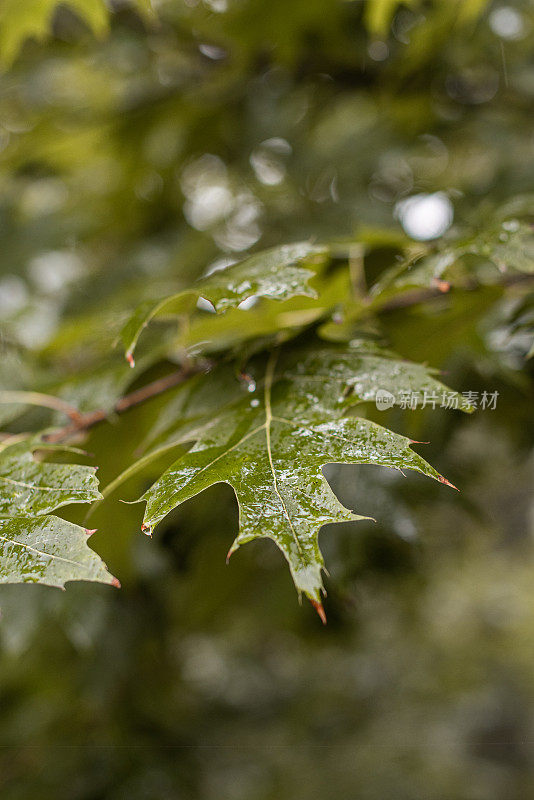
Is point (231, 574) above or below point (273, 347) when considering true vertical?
below

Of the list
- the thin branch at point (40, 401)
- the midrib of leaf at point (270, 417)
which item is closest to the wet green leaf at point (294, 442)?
the midrib of leaf at point (270, 417)

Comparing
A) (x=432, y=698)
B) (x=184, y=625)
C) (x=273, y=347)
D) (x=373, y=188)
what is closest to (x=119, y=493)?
(x=273, y=347)

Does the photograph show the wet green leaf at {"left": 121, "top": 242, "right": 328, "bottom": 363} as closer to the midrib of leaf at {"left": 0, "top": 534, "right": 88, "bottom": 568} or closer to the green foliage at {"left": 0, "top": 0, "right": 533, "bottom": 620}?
the green foliage at {"left": 0, "top": 0, "right": 533, "bottom": 620}

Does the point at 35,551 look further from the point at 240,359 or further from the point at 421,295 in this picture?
the point at 421,295

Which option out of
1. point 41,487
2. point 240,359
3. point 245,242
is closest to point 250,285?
point 240,359

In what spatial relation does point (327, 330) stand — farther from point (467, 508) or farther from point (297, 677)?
point (297, 677)

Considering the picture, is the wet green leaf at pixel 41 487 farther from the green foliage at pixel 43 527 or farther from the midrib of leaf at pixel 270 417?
the midrib of leaf at pixel 270 417

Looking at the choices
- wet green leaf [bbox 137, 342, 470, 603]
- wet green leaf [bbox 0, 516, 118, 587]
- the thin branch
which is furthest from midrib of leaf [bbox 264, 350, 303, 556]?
the thin branch

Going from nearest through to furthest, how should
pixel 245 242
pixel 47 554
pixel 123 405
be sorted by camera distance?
pixel 47 554, pixel 123 405, pixel 245 242
